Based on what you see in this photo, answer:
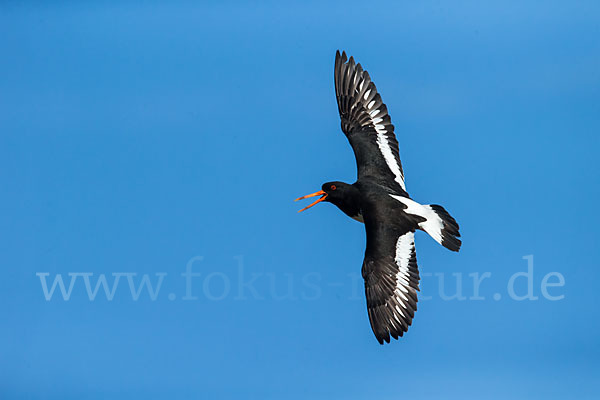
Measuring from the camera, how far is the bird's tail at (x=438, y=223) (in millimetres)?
13328

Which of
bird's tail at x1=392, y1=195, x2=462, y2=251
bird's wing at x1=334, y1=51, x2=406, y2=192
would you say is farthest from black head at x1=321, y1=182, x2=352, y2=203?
bird's tail at x1=392, y1=195, x2=462, y2=251

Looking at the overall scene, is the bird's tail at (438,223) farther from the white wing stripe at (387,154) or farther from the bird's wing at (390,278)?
the white wing stripe at (387,154)

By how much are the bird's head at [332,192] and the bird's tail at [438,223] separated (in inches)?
44.2

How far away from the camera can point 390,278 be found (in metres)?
13.0

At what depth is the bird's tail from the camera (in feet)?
43.7

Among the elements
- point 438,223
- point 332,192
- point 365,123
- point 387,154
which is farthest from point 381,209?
point 365,123

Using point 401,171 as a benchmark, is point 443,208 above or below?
below

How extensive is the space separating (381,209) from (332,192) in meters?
1.18

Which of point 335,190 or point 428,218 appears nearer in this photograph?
point 428,218

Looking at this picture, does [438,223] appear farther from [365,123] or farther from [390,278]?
[365,123]

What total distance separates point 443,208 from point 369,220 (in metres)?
1.27

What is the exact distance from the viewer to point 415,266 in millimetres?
13062

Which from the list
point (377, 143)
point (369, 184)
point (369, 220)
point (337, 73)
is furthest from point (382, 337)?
point (337, 73)

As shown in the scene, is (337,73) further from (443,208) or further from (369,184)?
(443,208)
